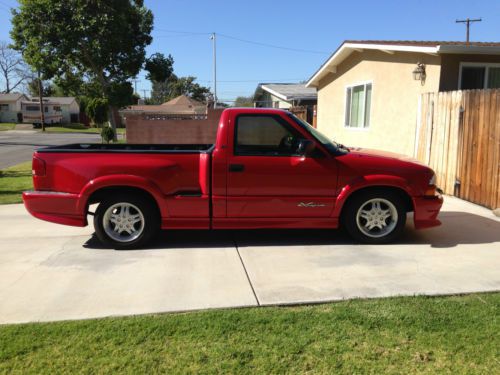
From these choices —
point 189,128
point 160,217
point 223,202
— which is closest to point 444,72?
point 223,202

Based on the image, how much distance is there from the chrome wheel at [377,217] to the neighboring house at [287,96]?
19.0 meters

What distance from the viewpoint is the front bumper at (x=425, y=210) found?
584cm

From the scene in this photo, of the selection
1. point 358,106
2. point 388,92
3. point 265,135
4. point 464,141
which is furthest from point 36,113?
point 265,135

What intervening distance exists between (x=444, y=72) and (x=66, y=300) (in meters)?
8.55

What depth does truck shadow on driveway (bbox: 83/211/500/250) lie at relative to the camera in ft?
19.6

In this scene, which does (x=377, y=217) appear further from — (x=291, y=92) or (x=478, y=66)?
(x=291, y=92)

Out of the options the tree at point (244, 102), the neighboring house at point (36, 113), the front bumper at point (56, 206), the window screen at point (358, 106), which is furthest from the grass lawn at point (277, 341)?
the neighboring house at point (36, 113)

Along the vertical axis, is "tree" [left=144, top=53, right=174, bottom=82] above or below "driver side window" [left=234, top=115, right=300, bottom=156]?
above

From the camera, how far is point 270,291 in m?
4.34

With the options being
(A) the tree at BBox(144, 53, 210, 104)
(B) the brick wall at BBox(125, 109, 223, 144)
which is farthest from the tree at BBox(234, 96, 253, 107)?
(B) the brick wall at BBox(125, 109, 223, 144)

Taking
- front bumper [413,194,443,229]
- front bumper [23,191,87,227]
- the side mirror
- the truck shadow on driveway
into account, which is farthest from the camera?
the truck shadow on driveway

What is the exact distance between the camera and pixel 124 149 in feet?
20.8

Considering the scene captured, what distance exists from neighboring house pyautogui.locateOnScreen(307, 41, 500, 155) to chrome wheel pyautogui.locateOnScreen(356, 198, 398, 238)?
4737 millimetres

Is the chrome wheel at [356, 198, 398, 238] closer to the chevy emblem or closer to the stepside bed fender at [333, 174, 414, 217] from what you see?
the stepside bed fender at [333, 174, 414, 217]
